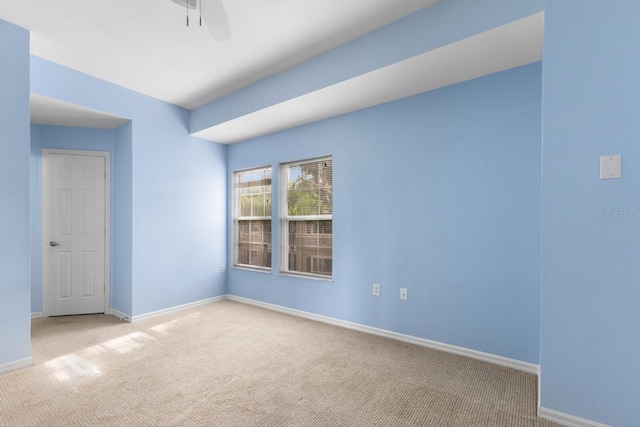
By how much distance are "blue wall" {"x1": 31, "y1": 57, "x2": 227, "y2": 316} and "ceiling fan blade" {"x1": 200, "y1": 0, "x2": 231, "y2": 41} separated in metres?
2.47

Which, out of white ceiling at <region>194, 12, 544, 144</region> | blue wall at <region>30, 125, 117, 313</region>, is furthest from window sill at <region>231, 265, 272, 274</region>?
blue wall at <region>30, 125, 117, 313</region>

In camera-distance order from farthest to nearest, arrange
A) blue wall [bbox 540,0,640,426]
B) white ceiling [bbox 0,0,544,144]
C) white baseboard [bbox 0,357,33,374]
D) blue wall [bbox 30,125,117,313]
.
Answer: blue wall [bbox 30,125,117,313]
white baseboard [bbox 0,357,33,374]
white ceiling [bbox 0,0,544,144]
blue wall [bbox 540,0,640,426]

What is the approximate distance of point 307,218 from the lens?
4039 millimetres

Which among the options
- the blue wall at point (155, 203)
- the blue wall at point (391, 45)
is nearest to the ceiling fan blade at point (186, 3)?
the blue wall at point (391, 45)

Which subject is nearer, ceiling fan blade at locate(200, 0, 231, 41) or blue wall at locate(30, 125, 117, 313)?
ceiling fan blade at locate(200, 0, 231, 41)

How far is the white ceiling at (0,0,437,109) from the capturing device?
2.33 metres

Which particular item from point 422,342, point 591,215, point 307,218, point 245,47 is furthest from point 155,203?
point 591,215

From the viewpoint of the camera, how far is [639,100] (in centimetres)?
167

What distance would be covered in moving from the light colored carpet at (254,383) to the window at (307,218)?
0.92 metres

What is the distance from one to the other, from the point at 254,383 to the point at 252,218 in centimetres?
276

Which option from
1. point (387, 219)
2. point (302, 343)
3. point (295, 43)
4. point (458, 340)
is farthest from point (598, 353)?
point (295, 43)

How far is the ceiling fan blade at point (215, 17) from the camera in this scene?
1697 millimetres

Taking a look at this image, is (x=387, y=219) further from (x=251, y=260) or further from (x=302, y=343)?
(x=251, y=260)

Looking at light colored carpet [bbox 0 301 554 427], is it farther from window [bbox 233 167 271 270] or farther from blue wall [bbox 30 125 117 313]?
window [bbox 233 167 271 270]
